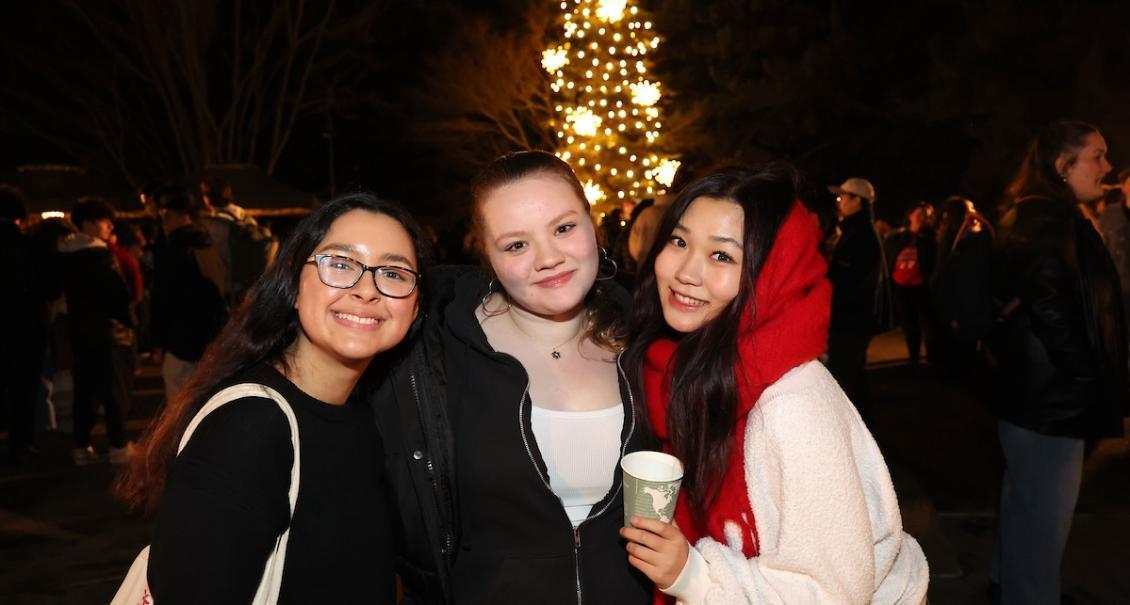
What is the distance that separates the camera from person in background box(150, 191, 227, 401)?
7.16 metres

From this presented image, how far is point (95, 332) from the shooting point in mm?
7262

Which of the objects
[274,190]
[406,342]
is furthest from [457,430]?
[274,190]

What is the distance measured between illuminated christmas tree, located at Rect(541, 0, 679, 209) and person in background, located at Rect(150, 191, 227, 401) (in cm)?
545

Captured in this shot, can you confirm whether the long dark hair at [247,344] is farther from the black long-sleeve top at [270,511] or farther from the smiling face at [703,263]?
the smiling face at [703,263]

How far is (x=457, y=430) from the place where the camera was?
2588 millimetres

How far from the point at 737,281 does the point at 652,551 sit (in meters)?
0.73

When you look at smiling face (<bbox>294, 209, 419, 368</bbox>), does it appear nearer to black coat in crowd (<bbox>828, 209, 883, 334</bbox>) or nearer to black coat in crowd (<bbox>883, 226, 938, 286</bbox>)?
black coat in crowd (<bbox>828, 209, 883, 334</bbox>)

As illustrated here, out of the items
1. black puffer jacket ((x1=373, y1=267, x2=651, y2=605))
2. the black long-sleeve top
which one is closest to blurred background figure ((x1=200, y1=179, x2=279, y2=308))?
black puffer jacket ((x1=373, y1=267, x2=651, y2=605))

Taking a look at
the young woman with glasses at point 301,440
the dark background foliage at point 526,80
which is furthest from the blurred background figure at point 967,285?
the dark background foliage at point 526,80

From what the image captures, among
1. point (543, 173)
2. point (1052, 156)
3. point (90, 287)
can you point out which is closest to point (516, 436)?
point (543, 173)

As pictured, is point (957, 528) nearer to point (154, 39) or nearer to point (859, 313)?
point (859, 313)

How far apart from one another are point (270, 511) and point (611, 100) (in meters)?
9.82

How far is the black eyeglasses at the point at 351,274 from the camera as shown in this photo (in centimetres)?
221

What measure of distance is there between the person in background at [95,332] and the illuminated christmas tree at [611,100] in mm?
5936
